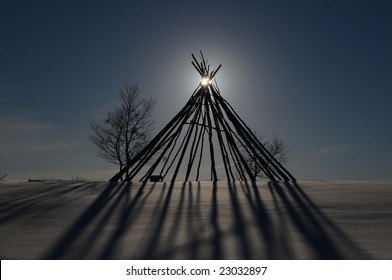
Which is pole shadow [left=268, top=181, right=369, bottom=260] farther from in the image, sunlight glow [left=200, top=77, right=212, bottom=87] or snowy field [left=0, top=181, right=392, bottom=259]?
sunlight glow [left=200, top=77, right=212, bottom=87]

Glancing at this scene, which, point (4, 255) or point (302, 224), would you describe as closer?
point (4, 255)

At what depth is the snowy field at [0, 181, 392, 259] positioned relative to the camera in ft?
7.72

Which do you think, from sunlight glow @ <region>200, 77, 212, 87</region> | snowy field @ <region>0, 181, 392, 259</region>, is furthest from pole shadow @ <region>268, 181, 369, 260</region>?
sunlight glow @ <region>200, 77, 212, 87</region>

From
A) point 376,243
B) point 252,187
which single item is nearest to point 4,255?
point 376,243

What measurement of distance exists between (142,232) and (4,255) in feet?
2.92

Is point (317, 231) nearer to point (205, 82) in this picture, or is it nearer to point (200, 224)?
point (200, 224)

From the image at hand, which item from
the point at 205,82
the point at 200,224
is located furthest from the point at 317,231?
the point at 205,82

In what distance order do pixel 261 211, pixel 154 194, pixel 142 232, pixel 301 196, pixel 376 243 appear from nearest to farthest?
pixel 376 243, pixel 142 232, pixel 261 211, pixel 301 196, pixel 154 194

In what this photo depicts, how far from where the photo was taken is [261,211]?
3.45 metres

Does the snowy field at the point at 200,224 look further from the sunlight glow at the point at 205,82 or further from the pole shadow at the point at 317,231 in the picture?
the sunlight glow at the point at 205,82

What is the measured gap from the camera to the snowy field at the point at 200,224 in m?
2.35

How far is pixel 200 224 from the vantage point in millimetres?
2979
